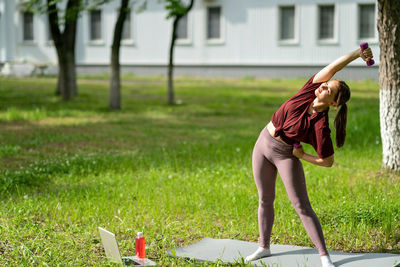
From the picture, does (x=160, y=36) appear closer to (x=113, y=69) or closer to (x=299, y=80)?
(x=299, y=80)

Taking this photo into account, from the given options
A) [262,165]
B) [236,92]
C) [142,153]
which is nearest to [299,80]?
[236,92]

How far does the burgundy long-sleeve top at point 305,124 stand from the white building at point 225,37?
→ 24.1 m

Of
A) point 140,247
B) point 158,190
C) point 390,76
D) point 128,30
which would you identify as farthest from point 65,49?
point 128,30

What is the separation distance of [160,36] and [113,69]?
62.5 feet

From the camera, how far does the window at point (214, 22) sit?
34.8 meters

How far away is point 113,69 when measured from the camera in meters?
17.3

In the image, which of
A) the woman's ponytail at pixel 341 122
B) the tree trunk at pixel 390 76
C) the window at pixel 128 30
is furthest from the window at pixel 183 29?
the woman's ponytail at pixel 341 122

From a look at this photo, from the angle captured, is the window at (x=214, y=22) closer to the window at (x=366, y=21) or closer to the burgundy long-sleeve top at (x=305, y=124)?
the window at (x=366, y=21)

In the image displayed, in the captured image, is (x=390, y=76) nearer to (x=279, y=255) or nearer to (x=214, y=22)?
(x=279, y=255)

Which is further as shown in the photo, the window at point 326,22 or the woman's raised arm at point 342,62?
the window at point 326,22

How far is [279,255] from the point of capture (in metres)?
5.41

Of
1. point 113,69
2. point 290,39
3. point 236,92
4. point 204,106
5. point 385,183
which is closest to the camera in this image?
point 385,183

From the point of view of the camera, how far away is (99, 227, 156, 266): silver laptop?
5.04m

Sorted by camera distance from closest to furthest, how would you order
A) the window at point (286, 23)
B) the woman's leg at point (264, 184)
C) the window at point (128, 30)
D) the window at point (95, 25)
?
1. the woman's leg at point (264, 184)
2. the window at point (286, 23)
3. the window at point (128, 30)
4. the window at point (95, 25)
